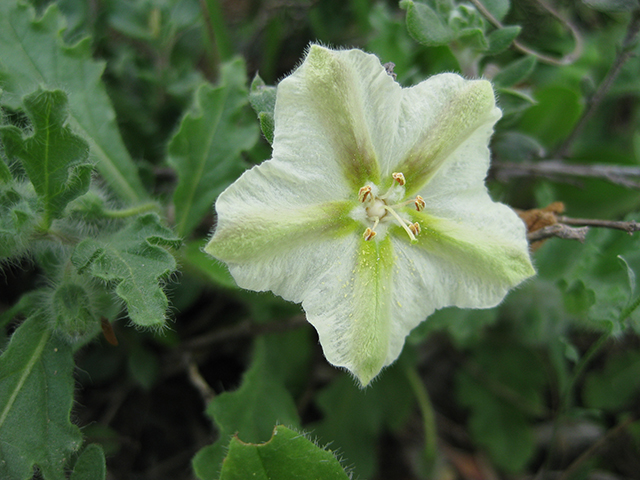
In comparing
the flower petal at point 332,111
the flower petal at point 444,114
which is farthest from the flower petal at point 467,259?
the flower petal at point 332,111

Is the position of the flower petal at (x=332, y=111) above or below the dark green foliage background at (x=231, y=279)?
above

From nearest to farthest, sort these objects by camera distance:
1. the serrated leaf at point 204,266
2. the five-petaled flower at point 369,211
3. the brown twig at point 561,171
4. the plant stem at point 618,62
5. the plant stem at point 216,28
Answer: the five-petaled flower at point 369,211 < the serrated leaf at point 204,266 < the plant stem at point 618,62 < the brown twig at point 561,171 < the plant stem at point 216,28

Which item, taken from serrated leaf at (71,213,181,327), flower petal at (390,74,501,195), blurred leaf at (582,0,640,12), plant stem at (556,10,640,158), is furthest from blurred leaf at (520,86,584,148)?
serrated leaf at (71,213,181,327)

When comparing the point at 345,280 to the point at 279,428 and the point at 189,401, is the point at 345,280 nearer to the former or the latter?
the point at 279,428

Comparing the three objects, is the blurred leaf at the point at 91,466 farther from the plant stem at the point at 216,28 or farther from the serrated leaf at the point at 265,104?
the plant stem at the point at 216,28

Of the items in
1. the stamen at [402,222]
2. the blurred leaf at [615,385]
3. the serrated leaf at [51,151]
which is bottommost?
the blurred leaf at [615,385]

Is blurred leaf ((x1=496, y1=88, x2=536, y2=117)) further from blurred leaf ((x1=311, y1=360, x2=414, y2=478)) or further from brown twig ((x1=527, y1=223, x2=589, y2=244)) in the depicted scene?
blurred leaf ((x1=311, y1=360, x2=414, y2=478))
